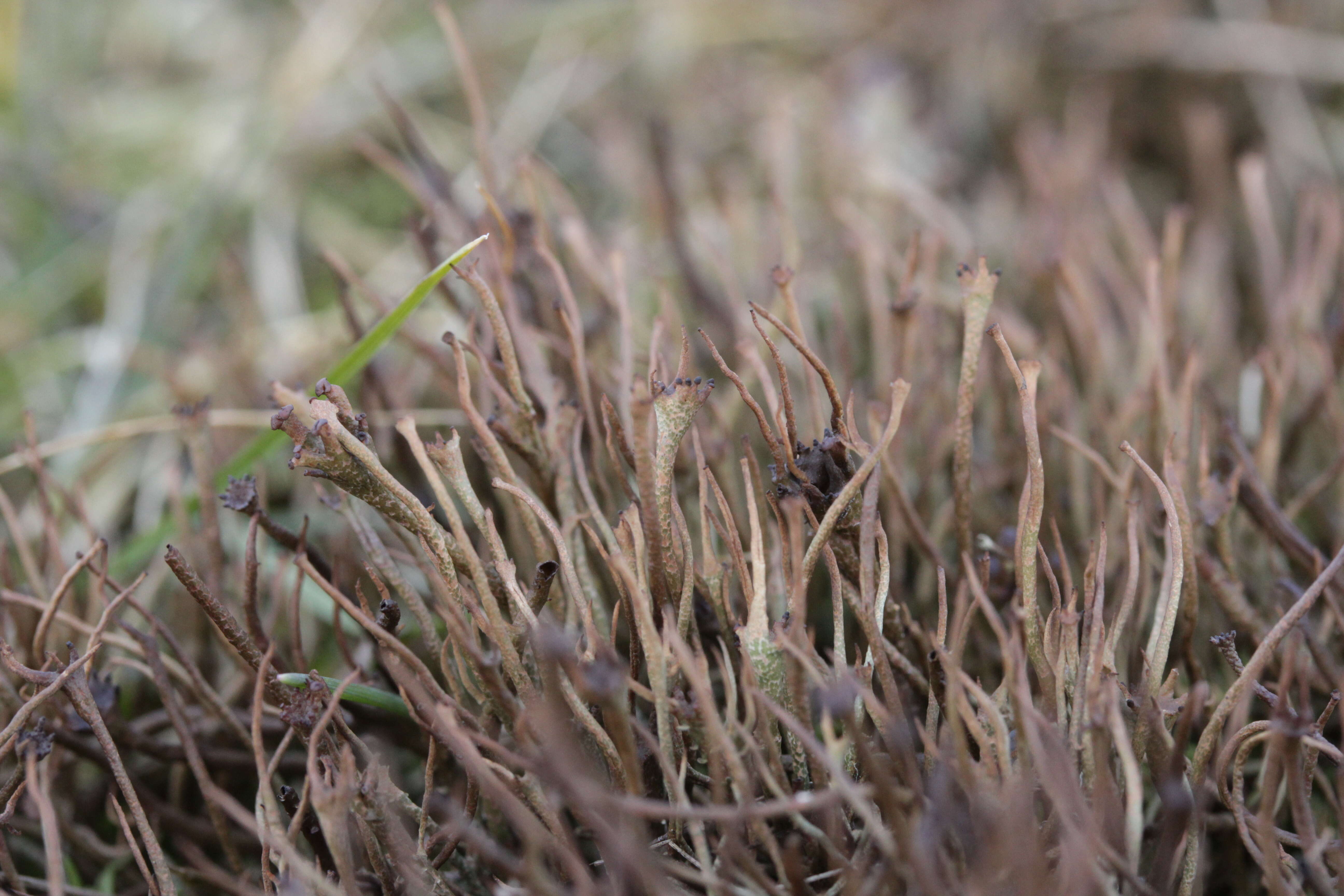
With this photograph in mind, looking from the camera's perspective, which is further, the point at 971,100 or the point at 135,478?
the point at 971,100

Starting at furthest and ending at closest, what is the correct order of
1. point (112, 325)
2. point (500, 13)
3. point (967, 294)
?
1. point (500, 13)
2. point (112, 325)
3. point (967, 294)

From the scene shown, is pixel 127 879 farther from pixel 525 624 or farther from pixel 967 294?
pixel 967 294

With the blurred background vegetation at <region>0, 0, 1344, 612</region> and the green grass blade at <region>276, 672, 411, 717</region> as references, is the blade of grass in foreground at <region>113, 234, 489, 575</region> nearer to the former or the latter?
the blurred background vegetation at <region>0, 0, 1344, 612</region>

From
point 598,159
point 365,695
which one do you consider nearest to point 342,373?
point 365,695

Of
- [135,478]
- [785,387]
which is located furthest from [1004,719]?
[135,478]

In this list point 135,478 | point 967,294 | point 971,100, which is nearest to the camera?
point 967,294

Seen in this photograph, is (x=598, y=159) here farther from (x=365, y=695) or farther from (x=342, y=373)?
(x=365, y=695)

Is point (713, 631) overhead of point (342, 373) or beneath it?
beneath
